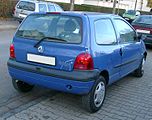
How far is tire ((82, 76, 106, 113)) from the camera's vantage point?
185 inches

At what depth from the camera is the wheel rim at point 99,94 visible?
16.0ft

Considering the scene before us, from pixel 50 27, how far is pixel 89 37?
Result: 2.33ft

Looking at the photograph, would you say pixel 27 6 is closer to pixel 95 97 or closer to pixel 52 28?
pixel 52 28

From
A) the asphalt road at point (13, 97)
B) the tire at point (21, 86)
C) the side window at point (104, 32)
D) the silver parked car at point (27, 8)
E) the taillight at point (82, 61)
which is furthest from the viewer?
the silver parked car at point (27, 8)

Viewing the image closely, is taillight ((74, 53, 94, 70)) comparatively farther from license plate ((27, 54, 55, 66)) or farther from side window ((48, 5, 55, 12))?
side window ((48, 5, 55, 12))

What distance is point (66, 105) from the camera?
510cm

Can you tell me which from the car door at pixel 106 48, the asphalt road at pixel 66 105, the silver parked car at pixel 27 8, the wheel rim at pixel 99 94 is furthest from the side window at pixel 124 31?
the silver parked car at pixel 27 8

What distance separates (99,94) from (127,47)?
1533 mm

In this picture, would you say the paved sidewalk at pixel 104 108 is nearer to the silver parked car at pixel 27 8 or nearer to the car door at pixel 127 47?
the car door at pixel 127 47

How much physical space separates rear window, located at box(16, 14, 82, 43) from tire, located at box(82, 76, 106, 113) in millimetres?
799

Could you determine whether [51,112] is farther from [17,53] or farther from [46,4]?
[46,4]

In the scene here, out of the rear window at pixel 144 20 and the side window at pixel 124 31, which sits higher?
the side window at pixel 124 31

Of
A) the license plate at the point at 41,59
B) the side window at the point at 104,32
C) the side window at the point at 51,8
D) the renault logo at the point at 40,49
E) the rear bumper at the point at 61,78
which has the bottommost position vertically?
the side window at the point at 51,8

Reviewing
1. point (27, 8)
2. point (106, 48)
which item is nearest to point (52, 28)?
point (106, 48)
